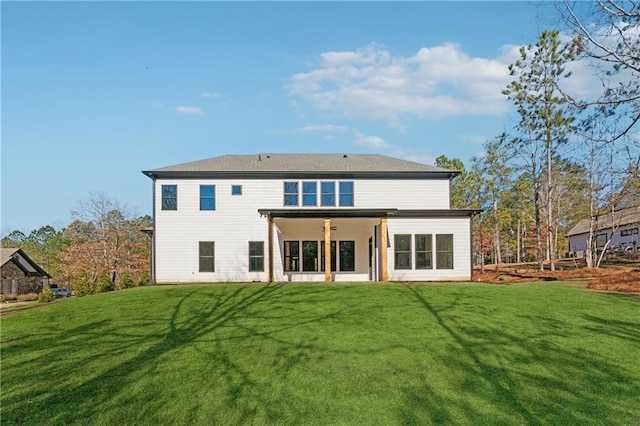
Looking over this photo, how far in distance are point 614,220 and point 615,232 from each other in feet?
12.2

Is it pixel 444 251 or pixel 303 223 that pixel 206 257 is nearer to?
pixel 303 223

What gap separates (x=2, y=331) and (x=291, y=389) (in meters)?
7.24

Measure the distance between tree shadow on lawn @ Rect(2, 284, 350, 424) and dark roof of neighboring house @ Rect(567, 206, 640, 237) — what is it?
2945cm

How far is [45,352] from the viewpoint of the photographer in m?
7.71

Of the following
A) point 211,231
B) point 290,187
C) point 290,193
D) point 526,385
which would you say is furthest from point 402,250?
point 526,385

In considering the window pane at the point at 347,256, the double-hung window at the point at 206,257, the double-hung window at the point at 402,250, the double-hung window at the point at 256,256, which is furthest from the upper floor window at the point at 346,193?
the double-hung window at the point at 206,257

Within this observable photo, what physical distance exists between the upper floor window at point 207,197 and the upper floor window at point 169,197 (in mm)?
1139

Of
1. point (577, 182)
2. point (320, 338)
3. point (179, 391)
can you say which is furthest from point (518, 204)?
point (179, 391)

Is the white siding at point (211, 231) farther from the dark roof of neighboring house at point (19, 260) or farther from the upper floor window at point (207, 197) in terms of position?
the dark roof of neighboring house at point (19, 260)

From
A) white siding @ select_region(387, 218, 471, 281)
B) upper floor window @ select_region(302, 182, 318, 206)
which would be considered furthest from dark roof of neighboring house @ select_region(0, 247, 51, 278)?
white siding @ select_region(387, 218, 471, 281)

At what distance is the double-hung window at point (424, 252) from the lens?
60.5 ft

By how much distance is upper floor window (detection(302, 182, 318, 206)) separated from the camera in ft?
65.0

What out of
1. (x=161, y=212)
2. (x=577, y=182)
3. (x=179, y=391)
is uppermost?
(x=577, y=182)

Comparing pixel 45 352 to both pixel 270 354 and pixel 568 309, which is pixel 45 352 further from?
pixel 568 309
